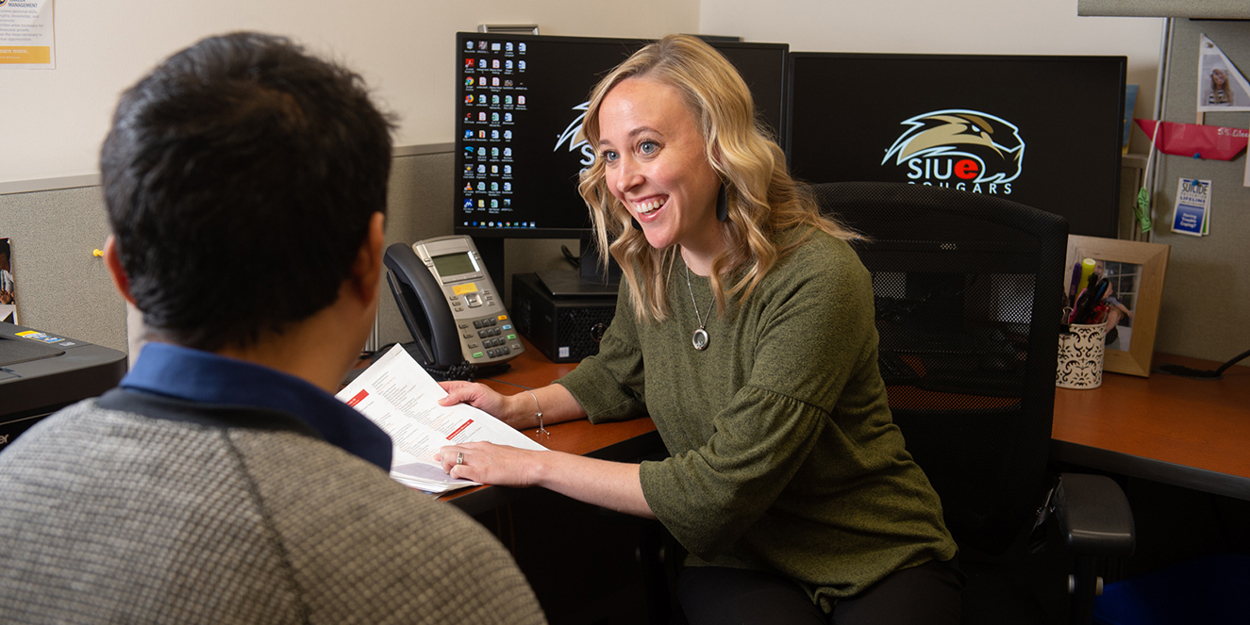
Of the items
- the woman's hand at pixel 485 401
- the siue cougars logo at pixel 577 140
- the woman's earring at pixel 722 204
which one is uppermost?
the siue cougars logo at pixel 577 140

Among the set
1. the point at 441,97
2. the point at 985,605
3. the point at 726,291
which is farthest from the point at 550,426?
the point at 441,97

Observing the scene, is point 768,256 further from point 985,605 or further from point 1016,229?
point 985,605

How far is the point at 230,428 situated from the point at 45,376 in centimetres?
63

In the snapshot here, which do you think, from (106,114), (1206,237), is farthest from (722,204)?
(1206,237)

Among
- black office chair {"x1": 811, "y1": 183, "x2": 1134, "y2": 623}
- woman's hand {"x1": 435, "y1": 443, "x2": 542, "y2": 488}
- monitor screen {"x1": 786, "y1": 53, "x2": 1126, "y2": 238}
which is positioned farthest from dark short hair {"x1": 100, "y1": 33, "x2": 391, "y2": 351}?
monitor screen {"x1": 786, "y1": 53, "x2": 1126, "y2": 238}

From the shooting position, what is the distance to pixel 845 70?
1830 mm

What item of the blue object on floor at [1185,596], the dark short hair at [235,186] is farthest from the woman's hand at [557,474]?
the blue object on floor at [1185,596]

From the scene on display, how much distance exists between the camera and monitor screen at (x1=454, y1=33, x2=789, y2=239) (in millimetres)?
1740

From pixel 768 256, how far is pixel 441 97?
969mm

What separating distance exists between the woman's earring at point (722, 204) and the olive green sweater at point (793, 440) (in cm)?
10

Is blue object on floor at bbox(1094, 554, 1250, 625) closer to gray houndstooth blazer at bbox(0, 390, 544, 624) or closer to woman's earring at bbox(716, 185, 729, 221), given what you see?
woman's earring at bbox(716, 185, 729, 221)

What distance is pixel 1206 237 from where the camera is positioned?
1773 mm

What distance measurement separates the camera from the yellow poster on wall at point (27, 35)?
1337 mm

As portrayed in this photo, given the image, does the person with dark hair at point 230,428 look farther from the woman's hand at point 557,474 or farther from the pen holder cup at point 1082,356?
the pen holder cup at point 1082,356
